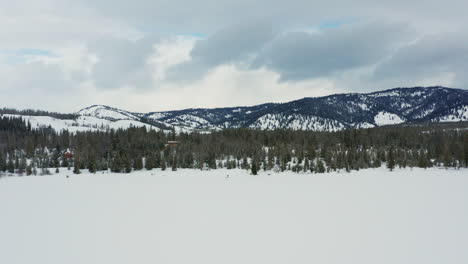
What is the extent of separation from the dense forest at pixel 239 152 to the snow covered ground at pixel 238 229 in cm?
2357

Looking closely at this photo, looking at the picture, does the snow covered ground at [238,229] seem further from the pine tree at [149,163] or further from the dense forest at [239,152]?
the pine tree at [149,163]

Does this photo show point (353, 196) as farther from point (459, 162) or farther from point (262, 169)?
point (459, 162)

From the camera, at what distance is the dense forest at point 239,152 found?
152 feet

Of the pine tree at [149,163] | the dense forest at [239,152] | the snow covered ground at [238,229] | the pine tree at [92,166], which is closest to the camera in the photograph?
the snow covered ground at [238,229]

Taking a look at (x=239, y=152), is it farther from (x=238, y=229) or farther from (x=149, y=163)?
(x=238, y=229)

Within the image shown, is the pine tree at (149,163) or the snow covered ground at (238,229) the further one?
the pine tree at (149,163)

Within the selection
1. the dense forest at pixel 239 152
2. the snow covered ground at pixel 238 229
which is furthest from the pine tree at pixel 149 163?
the snow covered ground at pixel 238 229

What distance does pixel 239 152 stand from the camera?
190ft

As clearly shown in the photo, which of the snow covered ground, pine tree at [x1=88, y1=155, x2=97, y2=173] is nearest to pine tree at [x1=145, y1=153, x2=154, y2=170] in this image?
pine tree at [x1=88, y1=155, x2=97, y2=173]

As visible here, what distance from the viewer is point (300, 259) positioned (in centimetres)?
980

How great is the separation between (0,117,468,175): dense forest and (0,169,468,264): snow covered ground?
2357cm

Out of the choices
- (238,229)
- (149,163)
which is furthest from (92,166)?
(238,229)

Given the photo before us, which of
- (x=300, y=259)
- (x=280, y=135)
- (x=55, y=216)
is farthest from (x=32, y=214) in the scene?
(x=280, y=135)

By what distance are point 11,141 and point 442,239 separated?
3377 inches
